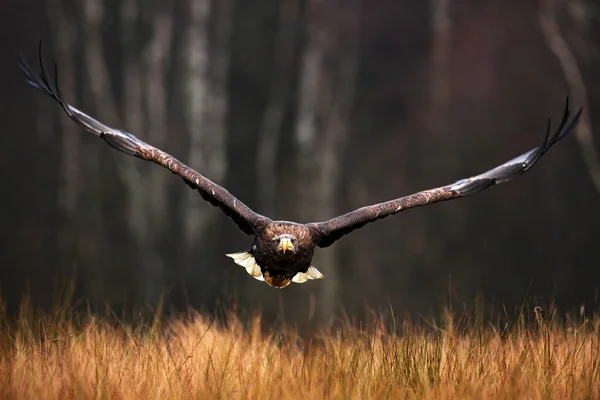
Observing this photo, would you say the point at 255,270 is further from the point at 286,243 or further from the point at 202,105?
the point at 202,105

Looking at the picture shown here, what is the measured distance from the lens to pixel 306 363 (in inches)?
198

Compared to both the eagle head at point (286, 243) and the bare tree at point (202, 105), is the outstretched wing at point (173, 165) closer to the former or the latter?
the eagle head at point (286, 243)

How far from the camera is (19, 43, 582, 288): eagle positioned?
638 centimetres

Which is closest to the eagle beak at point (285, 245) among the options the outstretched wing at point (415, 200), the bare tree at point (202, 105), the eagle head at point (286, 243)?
the eagle head at point (286, 243)

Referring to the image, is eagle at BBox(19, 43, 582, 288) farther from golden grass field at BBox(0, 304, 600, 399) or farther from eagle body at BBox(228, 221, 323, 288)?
golden grass field at BBox(0, 304, 600, 399)

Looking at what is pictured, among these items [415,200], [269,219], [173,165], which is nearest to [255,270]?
[269,219]

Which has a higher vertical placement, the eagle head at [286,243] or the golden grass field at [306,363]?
the eagle head at [286,243]

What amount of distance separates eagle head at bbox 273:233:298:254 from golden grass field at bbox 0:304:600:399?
0.77 metres

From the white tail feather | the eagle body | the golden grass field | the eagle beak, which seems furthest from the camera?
the white tail feather

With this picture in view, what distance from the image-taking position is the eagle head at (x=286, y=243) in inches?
240

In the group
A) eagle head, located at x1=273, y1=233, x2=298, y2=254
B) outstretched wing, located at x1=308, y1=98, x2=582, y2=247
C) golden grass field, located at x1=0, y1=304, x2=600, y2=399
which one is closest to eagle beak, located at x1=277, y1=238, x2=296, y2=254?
eagle head, located at x1=273, y1=233, x2=298, y2=254

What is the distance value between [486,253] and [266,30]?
5220 mm

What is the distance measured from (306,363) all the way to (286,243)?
1275mm

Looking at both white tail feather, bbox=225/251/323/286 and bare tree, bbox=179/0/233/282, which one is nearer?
white tail feather, bbox=225/251/323/286
